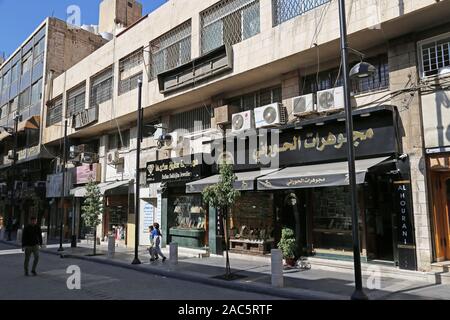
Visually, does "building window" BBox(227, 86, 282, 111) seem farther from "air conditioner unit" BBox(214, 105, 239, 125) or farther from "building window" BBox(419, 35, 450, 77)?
"building window" BBox(419, 35, 450, 77)

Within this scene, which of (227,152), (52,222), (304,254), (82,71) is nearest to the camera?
(304,254)

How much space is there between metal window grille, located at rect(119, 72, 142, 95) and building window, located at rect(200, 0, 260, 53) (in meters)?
5.67

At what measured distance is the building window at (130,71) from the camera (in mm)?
22008

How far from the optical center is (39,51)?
110 feet

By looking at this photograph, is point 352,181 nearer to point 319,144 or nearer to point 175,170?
point 319,144

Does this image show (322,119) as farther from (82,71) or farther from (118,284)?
(82,71)

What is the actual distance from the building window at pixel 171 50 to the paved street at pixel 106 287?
33.3ft

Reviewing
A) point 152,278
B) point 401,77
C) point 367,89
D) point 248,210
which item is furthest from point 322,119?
point 152,278

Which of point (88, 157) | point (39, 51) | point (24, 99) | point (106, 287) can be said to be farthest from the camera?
point (24, 99)

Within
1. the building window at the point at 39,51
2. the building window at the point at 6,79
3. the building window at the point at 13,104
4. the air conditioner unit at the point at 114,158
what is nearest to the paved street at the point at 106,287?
the air conditioner unit at the point at 114,158

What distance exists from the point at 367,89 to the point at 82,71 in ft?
69.1

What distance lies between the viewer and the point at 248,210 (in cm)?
1625

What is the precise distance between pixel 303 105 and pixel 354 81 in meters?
1.80

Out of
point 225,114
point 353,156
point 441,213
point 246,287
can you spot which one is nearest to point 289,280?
point 246,287
